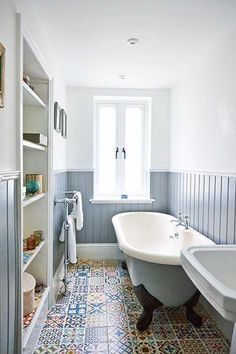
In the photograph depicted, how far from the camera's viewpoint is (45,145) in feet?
7.75

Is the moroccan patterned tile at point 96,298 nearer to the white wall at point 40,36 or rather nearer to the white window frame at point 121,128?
the white window frame at point 121,128

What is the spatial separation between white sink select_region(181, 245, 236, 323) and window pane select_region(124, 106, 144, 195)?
2.44 meters

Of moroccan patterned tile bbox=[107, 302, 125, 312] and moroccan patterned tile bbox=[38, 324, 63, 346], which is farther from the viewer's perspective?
moroccan patterned tile bbox=[107, 302, 125, 312]

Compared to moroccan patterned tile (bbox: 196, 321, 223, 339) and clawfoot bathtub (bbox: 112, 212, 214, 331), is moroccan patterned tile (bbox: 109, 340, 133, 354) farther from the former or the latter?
moroccan patterned tile (bbox: 196, 321, 223, 339)

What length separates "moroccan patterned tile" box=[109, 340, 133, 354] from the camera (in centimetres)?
196

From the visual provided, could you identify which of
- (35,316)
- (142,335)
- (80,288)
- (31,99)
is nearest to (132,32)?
(31,99)

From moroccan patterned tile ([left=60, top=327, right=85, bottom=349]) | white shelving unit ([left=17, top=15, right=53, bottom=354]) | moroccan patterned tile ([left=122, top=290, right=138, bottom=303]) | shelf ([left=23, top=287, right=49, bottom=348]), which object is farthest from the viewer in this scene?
moroccan patterned tile ([left=122, top=290, right=138, bottom=303])

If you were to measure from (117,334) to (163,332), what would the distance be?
0.36 m

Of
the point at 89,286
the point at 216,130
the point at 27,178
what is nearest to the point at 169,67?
the point at 216,130

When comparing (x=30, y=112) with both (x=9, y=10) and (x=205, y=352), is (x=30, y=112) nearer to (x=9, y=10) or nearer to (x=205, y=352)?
(x=9, y=10)

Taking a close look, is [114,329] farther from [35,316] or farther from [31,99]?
[31,99]

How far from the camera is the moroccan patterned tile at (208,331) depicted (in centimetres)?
214

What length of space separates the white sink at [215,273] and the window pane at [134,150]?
2.44m

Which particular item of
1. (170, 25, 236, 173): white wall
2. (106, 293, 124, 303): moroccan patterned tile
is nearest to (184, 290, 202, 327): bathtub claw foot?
(106, 293, 124, 303): moroccan patterned tile
